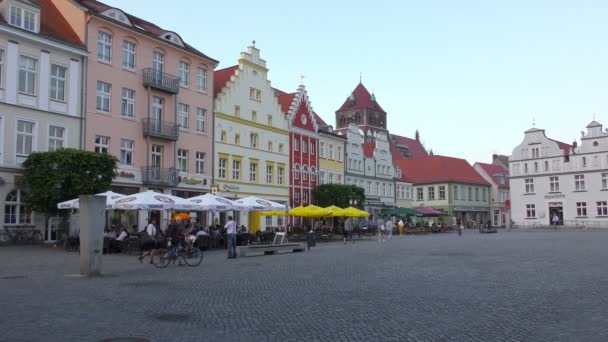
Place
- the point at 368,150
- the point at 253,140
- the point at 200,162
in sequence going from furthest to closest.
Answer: the point at 368,150
the point at 253,140
the point at 200,162

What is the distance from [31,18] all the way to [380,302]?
90.6 feet

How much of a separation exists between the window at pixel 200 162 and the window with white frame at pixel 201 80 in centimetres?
477

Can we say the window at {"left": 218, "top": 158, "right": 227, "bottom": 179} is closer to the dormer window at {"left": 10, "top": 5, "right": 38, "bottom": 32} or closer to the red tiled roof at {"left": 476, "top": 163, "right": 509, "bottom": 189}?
the dormer window at {"left": 10, "top": 5, "right": 38, "bottom": 32}

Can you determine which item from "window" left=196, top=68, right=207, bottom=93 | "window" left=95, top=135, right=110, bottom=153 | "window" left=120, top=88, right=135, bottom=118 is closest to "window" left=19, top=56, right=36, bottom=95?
"window" left=95, top=135, right=110, bottom=153

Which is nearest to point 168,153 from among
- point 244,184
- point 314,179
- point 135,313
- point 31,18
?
point 244,184

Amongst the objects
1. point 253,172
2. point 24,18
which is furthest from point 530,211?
point 24,18

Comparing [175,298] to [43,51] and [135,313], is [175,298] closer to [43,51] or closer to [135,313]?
[135,313]

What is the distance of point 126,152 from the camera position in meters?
36.8

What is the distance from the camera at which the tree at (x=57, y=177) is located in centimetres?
2845

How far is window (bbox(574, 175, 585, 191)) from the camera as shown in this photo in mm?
73500

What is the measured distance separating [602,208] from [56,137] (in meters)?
64.5

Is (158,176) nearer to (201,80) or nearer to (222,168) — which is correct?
(222,168)

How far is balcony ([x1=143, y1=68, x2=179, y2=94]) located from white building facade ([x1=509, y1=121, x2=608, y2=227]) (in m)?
55.2

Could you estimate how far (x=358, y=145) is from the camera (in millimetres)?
65500
